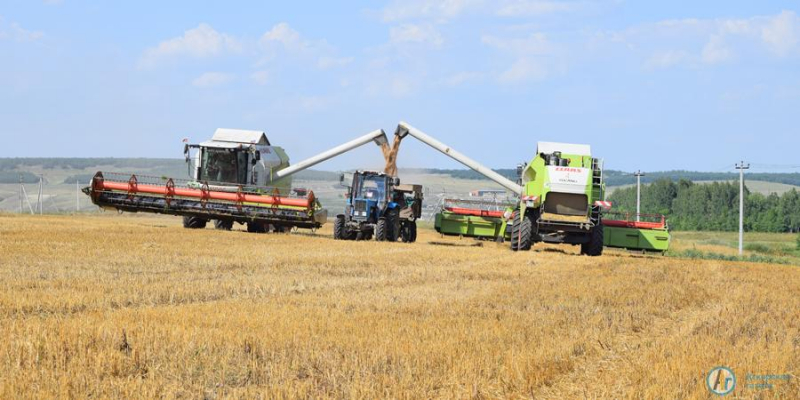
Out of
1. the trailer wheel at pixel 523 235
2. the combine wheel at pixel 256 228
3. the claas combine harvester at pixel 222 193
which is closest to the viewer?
the trailer wheel at pixel 523 235

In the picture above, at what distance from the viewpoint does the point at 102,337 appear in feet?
25.3

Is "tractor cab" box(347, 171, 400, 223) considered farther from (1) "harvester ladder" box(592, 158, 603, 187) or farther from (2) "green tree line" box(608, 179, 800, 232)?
(2) "green tree line" box(608, 179, 800, 232)

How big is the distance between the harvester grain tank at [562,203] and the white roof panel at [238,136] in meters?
9.82

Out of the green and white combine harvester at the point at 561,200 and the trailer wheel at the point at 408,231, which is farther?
the trailer wheel at the point at 408,231

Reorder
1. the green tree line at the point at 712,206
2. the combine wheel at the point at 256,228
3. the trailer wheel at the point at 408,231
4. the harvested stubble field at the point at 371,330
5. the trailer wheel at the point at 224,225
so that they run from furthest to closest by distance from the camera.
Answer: the green tree line at the point at 712,206, the trailer wheel at the point at 224,225, the trailer wheel at the point at 408,231, the combine wheel at the point at 256,228, the harvested stubble field at the point at 371,330

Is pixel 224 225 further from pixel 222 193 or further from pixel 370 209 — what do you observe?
pixel 370 209

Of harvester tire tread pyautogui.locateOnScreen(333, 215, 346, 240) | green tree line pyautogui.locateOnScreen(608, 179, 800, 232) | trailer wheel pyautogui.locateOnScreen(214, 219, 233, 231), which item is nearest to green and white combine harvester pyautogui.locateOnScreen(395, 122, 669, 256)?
harvester tire tread pyautogui.locateOnScreen(333, 215, 346, 240)

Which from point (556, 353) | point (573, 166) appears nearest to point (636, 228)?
point (573, 166)

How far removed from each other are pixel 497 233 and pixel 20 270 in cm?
1976

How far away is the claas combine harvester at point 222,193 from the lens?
27.2 m

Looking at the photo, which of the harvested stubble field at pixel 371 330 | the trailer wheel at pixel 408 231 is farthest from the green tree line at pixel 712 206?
the harvested stubble field at pixel 371 330

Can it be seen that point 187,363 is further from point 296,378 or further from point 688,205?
point 688,205

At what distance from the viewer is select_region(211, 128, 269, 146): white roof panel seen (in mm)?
30719

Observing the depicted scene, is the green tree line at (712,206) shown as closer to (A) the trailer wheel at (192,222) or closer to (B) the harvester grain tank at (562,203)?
(A) the trailer wheel at (192,222)
